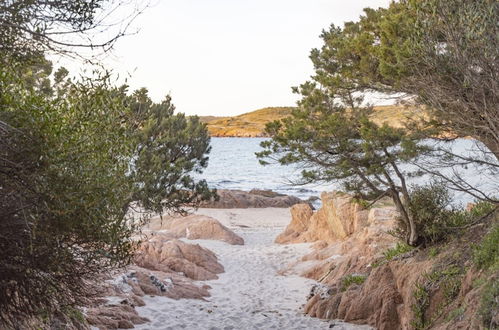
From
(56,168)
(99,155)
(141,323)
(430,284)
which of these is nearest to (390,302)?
(430,284)

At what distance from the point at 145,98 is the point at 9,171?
1263 centimetres

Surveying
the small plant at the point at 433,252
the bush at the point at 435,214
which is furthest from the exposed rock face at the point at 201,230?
the small plant at the point at 433,252

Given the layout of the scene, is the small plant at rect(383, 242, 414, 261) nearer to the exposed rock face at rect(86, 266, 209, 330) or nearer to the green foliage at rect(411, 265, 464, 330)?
the green foliage at rect(411, 265, 464, 330)

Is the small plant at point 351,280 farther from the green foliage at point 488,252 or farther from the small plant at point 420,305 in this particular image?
the green foliage at point 488,252

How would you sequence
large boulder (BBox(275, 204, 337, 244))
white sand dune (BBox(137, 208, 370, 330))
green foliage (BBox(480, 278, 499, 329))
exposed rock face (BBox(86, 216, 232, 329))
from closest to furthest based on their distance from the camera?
green foliage (BBox(480, 278, 499, 329)) < exposed rock face (BBox(86, 216, 232, 329)) < white sand dune (BBox(137, 208, 370, 330)) < large boulder (BBox(275, 204, 337, 244))

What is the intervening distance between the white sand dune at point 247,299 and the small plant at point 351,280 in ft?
5.20

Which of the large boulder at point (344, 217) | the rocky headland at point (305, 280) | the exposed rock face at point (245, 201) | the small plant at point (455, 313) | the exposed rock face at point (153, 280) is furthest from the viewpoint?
the exposed rock face at point (245, 201)

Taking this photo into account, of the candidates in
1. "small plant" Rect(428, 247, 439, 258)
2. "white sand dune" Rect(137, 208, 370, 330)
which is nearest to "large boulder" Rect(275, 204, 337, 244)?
"white sand dune" Rect(137, 208, 370, 330)

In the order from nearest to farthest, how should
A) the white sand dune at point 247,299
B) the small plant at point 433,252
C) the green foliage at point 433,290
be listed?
1. the green foliage at point 433,290
2. the small plant at point 433,252
3. the white sand dune at point 247,299

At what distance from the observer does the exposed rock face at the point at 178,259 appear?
61.9ft

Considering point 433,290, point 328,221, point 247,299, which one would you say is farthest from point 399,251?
point 328,221

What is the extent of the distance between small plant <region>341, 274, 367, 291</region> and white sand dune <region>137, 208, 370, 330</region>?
5.20 feet

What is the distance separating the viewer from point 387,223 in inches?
770

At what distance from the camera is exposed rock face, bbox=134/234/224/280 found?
1886cm
